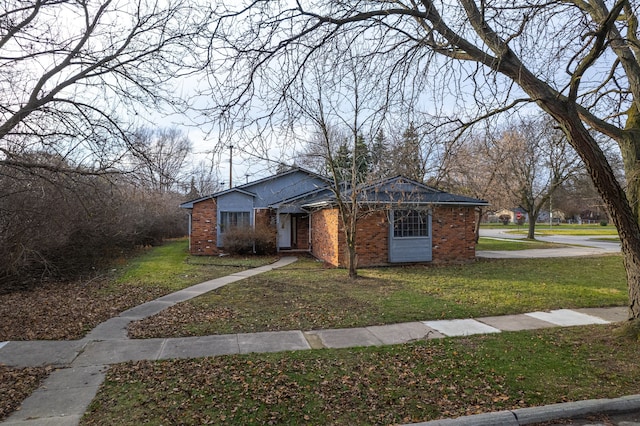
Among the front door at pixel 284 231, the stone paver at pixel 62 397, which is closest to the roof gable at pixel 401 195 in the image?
the front door at pixel 284 231

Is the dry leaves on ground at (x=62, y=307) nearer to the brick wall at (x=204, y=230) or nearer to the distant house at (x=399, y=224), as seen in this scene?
the distant house at (x=399, y=224)

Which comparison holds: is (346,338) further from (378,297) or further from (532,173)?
(532,173)

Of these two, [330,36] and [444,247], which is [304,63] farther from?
[444,247]

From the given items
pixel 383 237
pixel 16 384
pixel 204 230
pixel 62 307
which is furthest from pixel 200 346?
pixel 204 230

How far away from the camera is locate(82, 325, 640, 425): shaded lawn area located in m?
3.88

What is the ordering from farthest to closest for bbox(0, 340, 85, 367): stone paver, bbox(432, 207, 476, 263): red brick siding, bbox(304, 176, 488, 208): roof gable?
bbox(432, 207, 476, 263): red brick siding, bbox(304, 176, 488, 208): roof gable, bbox(0, 340, 85, 367): stone paver

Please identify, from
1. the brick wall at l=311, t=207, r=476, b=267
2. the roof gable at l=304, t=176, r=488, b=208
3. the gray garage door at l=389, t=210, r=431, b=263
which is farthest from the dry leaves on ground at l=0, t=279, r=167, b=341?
the gray garage door at l=389, t=210, r=431, b=263

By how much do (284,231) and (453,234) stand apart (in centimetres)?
952

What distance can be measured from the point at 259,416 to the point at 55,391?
93.3 inches

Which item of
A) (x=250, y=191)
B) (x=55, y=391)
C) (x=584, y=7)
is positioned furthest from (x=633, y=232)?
(x=250, y=191)

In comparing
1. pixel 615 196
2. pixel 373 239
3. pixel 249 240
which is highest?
pixel 615 196

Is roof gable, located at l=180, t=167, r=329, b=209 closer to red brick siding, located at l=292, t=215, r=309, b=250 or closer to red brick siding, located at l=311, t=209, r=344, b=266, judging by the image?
red brick siding, located at l=292, t=215, r=309, b=250

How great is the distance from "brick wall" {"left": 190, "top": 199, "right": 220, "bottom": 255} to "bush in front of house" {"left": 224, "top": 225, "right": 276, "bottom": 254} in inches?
54.0

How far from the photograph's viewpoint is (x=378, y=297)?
9.50 m
